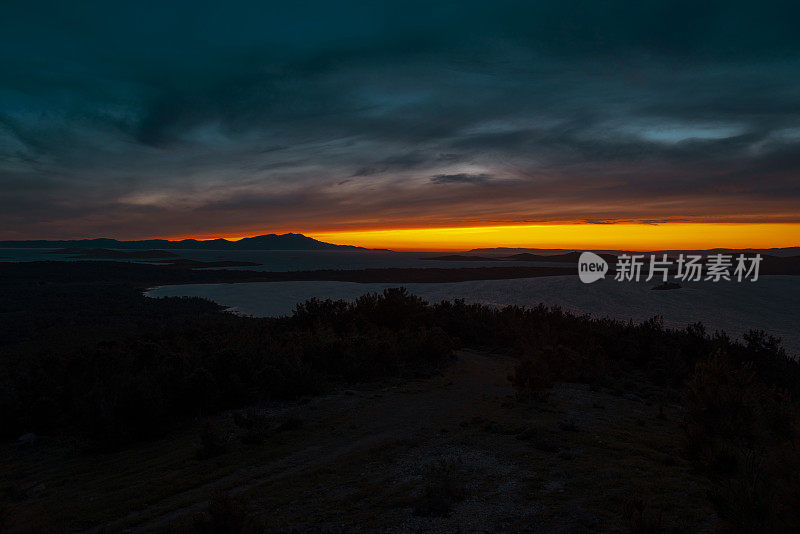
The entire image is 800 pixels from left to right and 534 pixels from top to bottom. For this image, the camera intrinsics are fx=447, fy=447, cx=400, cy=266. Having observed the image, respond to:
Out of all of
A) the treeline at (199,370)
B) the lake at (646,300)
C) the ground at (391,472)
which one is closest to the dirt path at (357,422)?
the ground at (391,472)

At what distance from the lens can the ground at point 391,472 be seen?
4.18m

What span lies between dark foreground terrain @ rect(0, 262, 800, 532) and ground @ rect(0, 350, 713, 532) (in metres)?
0.03

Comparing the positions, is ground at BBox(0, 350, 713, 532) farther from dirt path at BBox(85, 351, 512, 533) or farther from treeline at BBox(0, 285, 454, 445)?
treeline at BBox(0, 285, 454, 445)

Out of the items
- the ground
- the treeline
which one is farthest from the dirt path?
the treeline

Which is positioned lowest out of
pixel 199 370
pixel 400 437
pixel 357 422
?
pixel 357 422

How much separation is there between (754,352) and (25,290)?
55.4 metres

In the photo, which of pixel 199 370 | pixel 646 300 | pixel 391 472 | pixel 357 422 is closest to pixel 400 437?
pixel 391 472

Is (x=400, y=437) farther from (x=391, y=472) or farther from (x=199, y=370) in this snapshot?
(x=199, y=370)

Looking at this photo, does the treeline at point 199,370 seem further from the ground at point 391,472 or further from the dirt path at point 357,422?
the dirt path at point 357,422

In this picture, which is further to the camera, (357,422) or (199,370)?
(199,370)

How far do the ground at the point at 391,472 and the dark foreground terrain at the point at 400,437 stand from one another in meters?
0.03

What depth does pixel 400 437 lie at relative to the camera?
265 inches

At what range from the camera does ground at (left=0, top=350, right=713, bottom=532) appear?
418 centimetres

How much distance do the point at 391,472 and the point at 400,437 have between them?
139cm
